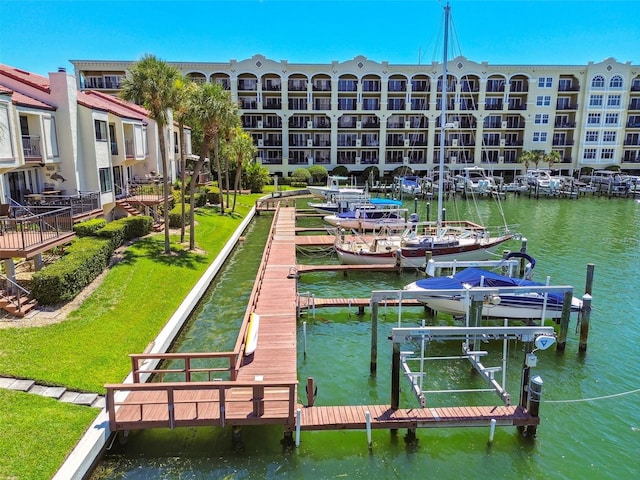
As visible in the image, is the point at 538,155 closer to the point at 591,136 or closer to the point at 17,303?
the point at 591,136

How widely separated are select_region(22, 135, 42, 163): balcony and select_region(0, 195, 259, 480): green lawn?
6725 mm

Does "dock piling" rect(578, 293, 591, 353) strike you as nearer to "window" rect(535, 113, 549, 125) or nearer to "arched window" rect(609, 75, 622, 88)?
"window" rect(535, 113, 549, 125)

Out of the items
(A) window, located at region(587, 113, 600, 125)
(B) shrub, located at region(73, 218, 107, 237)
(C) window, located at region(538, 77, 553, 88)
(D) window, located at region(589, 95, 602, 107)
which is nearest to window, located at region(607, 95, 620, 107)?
(D) window, located at region(589, 95, 602, 107)

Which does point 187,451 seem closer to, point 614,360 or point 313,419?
point 313,419

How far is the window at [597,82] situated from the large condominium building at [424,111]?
171 mm

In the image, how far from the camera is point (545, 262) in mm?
32312

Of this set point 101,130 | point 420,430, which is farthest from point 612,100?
point 420,430

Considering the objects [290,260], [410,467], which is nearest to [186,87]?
[290,260]

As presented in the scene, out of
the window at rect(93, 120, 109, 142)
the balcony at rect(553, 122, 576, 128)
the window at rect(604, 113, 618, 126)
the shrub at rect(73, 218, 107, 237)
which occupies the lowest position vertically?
the shrub at rect(73, 218, 107, 237)

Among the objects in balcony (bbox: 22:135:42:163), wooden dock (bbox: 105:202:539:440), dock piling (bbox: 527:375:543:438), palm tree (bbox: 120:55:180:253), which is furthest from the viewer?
palm tree (bbox: 120:55:180:253)

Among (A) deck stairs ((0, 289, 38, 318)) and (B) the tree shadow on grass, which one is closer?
(A) deck stairs ((0, 289, 38, 318))

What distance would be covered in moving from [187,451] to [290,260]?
17862 millimetres

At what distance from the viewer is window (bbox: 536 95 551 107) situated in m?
84.1

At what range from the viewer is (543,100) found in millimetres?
84250
